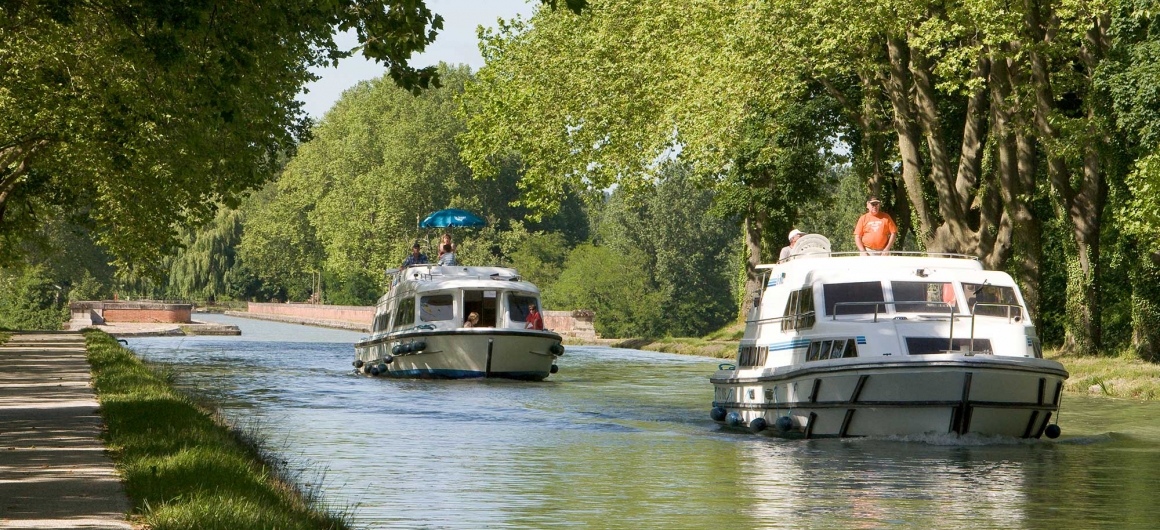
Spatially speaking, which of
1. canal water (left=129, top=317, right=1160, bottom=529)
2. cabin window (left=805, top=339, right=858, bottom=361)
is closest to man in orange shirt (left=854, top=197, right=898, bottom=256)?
cabin window (left=805, top=339, right=858, bottom=361)

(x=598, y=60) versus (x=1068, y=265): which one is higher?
(x=598, y=60)

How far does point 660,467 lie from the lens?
53.7 feet

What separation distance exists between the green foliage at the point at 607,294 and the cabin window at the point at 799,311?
2801 inches

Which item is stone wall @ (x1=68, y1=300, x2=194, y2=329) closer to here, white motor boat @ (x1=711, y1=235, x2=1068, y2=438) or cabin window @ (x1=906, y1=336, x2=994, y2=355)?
white motor boat @ (x1=711, y1=235, x2=1068, y2=438)

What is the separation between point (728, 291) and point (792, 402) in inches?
3664

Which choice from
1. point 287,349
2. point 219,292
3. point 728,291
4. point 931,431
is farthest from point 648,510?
point 219,292

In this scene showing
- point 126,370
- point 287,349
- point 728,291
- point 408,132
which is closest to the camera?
point 126,370

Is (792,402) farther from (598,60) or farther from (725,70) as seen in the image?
(598,60)

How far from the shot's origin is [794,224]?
1861 inches

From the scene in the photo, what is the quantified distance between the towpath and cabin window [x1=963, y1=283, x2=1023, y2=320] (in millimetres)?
11516

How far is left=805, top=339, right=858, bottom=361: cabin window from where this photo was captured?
19.0m

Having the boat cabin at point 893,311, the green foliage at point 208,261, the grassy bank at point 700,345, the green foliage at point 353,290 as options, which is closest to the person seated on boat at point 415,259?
the grassy bank at point 700,345

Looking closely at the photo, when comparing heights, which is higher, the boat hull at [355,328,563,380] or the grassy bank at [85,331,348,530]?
the boat hull at [355,328,563,380]

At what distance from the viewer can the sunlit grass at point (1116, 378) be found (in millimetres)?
27281
